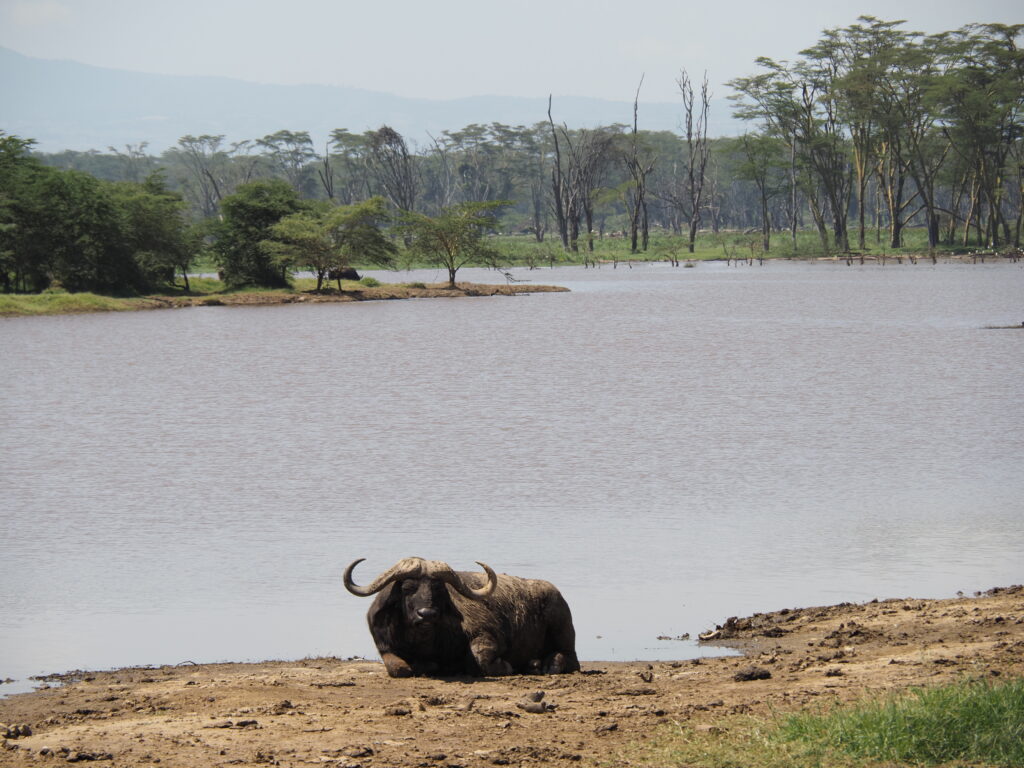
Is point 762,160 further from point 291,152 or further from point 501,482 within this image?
point 501,482

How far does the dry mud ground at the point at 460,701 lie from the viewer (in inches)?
210

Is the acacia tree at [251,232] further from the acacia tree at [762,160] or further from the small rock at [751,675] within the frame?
the small rock at [751,675]

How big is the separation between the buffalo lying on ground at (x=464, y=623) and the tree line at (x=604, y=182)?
47.6 metres

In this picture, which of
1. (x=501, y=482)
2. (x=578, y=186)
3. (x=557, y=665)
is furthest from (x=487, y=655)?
(x=578, y=186)

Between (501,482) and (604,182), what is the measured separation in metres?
138

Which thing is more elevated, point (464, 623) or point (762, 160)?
point (762, 160)

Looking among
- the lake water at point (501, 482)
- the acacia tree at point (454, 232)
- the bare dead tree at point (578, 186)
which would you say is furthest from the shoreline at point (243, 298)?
the bare dead tree at point (578, 186)

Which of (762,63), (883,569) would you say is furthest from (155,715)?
(762,63)

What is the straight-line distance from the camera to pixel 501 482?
14383 millimetres

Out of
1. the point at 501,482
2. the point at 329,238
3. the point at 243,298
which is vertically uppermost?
the point at 329,238

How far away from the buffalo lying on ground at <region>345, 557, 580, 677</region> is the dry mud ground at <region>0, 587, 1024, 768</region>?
0.19 m

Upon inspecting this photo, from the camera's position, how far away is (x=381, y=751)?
532 cm

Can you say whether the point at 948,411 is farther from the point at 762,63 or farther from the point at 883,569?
the point at 762,63

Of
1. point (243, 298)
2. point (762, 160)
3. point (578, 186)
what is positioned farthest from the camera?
point (578, 186)
